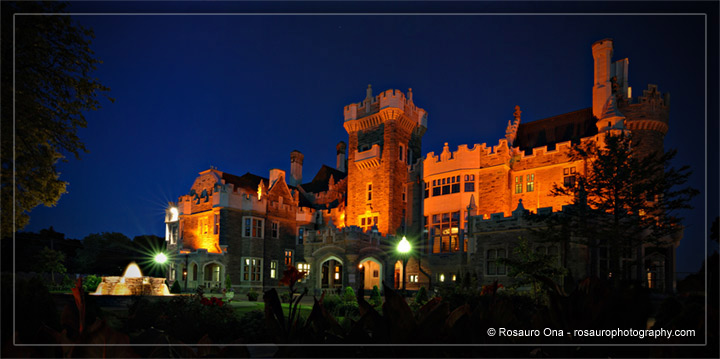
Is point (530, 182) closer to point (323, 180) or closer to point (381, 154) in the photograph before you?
point (381, 154)

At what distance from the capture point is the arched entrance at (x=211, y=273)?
31503 millimetres

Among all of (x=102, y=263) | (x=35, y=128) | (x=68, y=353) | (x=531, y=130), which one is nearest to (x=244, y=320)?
(x=35, y=128)

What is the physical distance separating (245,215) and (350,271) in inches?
409

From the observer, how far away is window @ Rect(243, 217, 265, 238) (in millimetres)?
33812

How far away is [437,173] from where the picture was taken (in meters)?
30.7

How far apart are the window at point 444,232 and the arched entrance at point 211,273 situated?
15708mm

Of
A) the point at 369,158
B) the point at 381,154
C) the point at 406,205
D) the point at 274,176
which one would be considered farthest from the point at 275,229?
the point at 406,205

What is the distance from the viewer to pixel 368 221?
1384 inches

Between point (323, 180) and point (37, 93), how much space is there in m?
37.7

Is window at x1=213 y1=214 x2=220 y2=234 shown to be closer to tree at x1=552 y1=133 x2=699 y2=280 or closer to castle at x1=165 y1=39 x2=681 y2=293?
castle at x1=165 y1=39 x2=681 y2=293

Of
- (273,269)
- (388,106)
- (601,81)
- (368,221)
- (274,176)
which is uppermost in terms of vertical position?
(388,106)

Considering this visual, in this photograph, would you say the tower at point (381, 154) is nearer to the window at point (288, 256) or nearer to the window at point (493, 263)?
the window at point (288, 256)

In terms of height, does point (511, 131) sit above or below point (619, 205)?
above

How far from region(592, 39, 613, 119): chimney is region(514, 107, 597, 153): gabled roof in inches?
43.3
